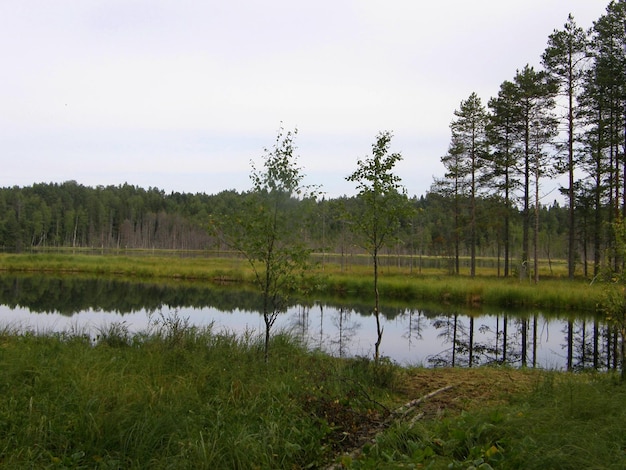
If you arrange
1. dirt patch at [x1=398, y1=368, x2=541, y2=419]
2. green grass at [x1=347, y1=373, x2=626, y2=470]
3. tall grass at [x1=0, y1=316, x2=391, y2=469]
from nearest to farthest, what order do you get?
green grass at [x1=347, y1=373, x2=626, y2=470] → tall grass at [x1=0, y1=316, x2=391, y2=469] → dirt patch at [x1=398, y1=368, x2=541, y2=419]

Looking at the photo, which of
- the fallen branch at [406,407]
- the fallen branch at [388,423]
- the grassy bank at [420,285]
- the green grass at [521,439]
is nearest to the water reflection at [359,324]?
the grassy bank at [420,285]

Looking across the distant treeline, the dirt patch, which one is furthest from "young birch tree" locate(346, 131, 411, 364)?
the distant treeline

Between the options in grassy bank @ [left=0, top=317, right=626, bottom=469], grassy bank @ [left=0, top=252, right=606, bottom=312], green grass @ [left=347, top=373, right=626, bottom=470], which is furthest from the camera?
grassy bank @ [left=0, top=252, right=606, bottom=312]

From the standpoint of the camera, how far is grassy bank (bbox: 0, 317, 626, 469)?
154 inches

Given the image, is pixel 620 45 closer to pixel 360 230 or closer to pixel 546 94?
pixel 546 94

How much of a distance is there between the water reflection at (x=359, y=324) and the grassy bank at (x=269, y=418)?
4089 mm

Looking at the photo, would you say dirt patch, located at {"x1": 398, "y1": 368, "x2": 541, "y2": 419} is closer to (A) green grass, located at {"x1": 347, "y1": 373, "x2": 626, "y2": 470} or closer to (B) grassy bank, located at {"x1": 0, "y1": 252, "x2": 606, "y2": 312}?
(A) green grass, located at {"x1": 347, "y1": 373, "x2": 626, "y2": 470}

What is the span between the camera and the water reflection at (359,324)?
12898mm

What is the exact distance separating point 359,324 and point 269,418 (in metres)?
13.9

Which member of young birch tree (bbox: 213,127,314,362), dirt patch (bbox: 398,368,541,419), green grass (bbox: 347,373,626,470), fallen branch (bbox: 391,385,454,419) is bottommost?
dirt patch (bbox: 398,368,541,419)

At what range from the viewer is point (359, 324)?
1850 centimetres

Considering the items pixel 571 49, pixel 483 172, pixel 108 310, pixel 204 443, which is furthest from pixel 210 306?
pixel 571 49

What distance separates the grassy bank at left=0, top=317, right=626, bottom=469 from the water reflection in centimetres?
409

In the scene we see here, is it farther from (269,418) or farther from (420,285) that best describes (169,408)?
(420,285)
